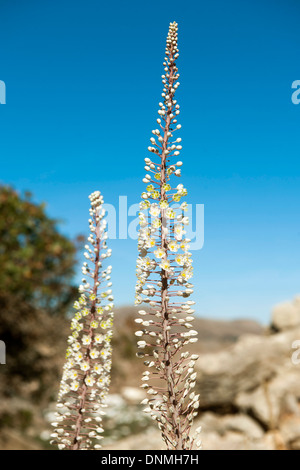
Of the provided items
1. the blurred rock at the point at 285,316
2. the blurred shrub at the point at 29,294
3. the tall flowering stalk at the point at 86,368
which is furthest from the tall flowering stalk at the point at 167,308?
the blurred rock at the point at 285,316

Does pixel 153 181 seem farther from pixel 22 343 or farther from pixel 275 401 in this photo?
pixel 22 343

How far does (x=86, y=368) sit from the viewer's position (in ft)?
10.8

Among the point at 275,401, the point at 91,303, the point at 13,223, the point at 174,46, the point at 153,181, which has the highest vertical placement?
the point at 13,223

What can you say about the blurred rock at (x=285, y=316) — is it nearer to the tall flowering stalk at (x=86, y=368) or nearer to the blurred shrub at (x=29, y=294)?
the blurred shrub at (x=29, y=294)

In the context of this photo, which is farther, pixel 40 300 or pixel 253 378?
pixel 40 300

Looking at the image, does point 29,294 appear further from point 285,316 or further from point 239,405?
point 285,316

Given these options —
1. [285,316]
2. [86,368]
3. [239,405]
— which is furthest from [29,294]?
[86,368]

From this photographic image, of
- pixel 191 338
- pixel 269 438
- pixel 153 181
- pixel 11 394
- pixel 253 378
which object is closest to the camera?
pixel 191 338

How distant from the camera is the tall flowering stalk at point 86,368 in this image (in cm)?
330

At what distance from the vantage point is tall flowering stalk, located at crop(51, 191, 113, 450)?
10.8ft

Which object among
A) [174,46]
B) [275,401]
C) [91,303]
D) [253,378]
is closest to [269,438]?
[275,401]

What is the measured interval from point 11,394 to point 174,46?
15.3 meters

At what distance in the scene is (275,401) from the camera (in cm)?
1324

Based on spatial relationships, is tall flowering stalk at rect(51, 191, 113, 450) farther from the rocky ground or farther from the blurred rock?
the blurred rock
